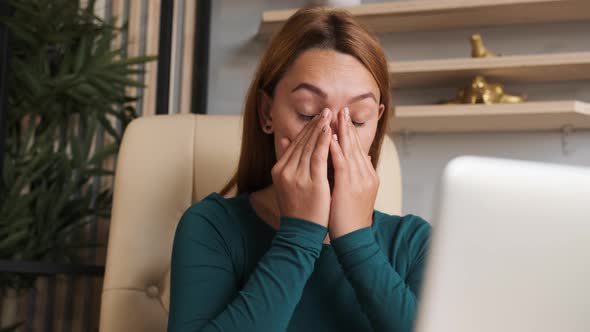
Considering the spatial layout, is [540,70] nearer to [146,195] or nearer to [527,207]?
[146,195]

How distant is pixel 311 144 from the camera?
984mm

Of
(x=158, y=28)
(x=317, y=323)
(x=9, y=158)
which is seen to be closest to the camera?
(x=317, y=323)

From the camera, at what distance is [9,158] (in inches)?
72.9

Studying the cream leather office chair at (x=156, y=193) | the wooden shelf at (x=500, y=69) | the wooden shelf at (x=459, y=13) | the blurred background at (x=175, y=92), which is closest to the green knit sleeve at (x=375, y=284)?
the cream leather office chair at (x=156, y=193)

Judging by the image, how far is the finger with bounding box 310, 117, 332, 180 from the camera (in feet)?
3.16

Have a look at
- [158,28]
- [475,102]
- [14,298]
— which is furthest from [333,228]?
[158,28]

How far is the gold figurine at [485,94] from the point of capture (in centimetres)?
197

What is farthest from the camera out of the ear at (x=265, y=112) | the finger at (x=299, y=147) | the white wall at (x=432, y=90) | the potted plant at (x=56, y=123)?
the white wall at (x=432, y=90)

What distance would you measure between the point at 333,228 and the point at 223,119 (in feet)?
1.66

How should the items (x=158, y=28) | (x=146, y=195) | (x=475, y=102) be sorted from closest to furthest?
1. (x=146, y=195)
2. (x=475, y=102)
3. (x=158, y=28)

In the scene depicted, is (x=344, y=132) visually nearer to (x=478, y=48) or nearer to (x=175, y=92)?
(x=478, y=48)

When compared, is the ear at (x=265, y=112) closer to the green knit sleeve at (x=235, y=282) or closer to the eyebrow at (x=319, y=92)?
the eyebrow at (x=319, y=92)

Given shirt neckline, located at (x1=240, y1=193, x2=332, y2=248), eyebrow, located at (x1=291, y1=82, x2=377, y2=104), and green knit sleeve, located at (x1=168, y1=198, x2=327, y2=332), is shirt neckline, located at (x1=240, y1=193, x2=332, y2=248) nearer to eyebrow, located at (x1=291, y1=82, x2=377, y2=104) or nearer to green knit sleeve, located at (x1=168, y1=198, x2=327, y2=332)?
green knit sleeve, located at (x1=168, y1=198, x2=327, y2=332)

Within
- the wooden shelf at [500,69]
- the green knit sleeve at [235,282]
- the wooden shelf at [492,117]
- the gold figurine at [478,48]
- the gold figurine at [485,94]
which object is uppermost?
the gold figurine at [478,48]
